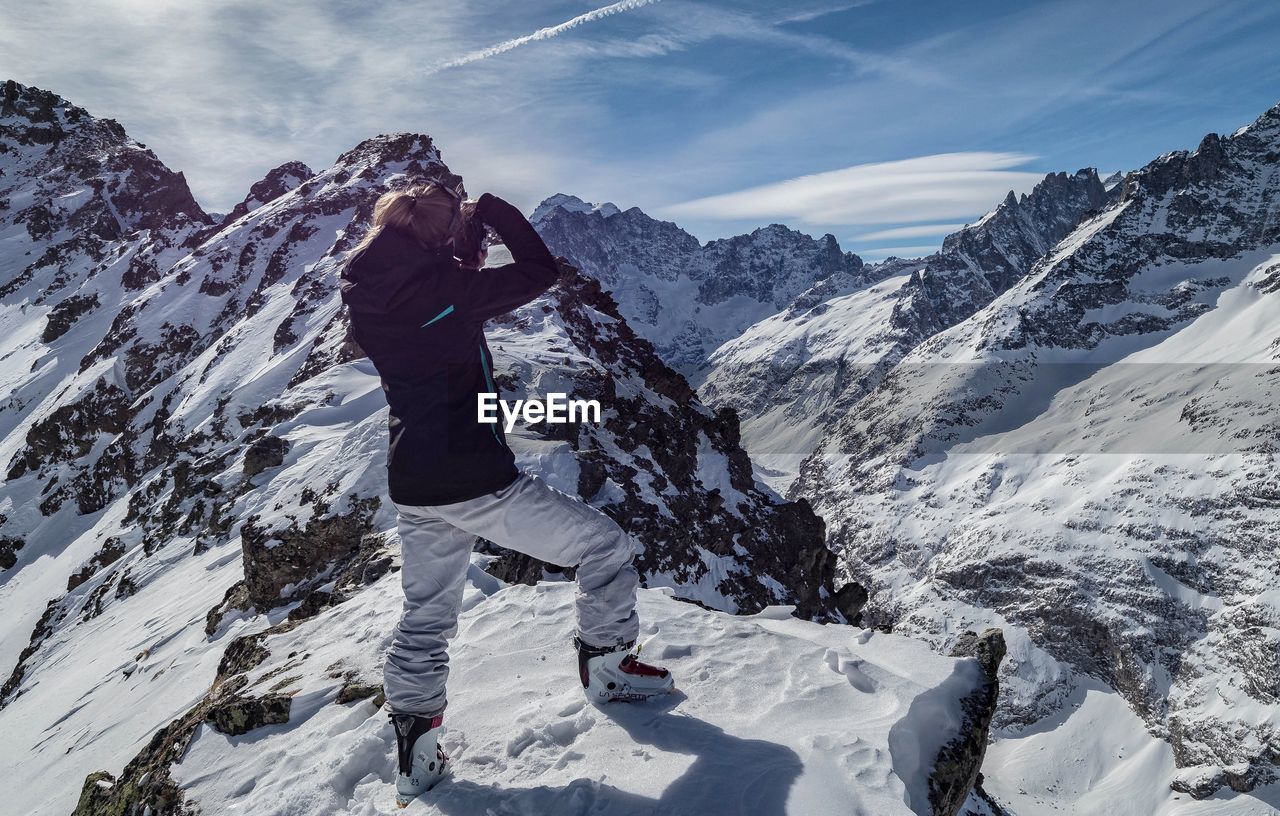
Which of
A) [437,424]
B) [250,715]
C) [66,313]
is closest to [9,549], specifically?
[66,313]

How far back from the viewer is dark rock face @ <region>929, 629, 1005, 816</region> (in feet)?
14.2

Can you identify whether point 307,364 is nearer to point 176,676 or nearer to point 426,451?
point 176,676

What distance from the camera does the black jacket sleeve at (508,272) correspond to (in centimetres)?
413

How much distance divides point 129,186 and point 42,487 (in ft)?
203

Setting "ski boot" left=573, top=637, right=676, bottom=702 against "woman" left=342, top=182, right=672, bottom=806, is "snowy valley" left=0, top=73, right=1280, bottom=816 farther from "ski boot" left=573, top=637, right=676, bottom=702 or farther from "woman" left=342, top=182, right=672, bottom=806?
"woman" left=342, top=182, right=672, bottom=806

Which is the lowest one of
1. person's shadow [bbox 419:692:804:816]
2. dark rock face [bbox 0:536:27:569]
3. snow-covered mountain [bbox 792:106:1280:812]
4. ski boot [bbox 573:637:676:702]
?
snow-covered mountain [bbox 792:106:1280:812]

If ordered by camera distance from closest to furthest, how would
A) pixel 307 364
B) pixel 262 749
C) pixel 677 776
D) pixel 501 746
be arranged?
pixel 677 776 < pixel 501 746 < pixel 262 749 < pixel 307 364

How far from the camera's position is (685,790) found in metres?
3.81

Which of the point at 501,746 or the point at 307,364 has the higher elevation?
the point at 307,364

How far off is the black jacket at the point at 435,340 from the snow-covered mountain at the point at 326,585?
1976 mm

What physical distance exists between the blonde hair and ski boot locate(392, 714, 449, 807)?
2.98m

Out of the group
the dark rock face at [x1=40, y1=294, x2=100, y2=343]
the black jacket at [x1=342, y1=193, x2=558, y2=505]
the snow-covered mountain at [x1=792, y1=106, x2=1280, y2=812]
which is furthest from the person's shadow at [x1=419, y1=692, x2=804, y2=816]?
the snow-covered mountain at [x1=792, y1=106, x2=1280, y2=812]

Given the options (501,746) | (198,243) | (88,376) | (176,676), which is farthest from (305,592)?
(198,243)

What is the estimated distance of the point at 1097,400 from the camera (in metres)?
187
